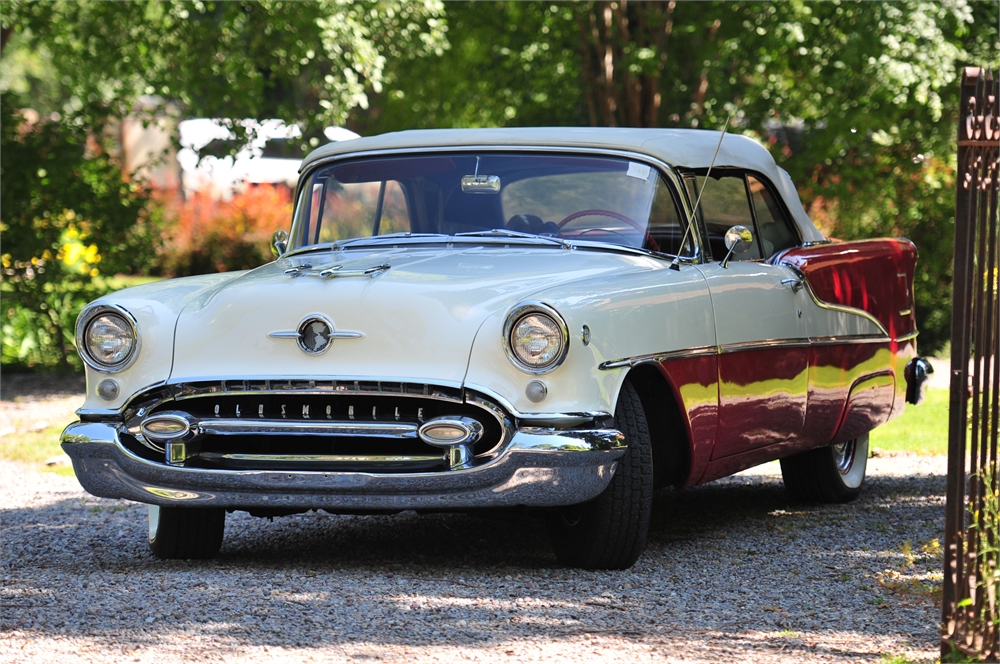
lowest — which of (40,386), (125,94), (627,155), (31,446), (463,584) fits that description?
(40,386)

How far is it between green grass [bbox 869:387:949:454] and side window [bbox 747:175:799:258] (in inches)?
122

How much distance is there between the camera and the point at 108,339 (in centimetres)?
487

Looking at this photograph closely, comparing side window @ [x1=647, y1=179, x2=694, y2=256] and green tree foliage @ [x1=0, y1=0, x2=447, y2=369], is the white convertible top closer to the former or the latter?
side window @ [x1=647, y1=179, x2=694, y2=256]

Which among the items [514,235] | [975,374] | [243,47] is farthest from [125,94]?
[975,374]

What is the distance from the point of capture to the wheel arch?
508 cm

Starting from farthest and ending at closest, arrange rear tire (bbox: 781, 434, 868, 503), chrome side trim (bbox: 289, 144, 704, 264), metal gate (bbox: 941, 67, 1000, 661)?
1. rear tire (bbox: 781, 434, 868, 503)
2. chrome side trim (bbox: 289, 144, 704, 264)
3. metal gate (bbox: 941, 67, 1000, 661)

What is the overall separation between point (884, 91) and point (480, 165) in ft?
22.8

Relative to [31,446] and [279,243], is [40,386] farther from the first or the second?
[279,243]

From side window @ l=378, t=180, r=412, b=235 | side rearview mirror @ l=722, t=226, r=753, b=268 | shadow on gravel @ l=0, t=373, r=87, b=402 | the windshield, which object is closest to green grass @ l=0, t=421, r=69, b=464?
shadow on gravel @ l=0, t=373, r=87, b=402

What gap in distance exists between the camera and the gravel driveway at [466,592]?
3777 mm

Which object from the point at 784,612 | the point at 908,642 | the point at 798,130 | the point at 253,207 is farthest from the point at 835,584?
the point at 253,207

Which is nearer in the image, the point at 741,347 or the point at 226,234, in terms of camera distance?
the point at 741,347

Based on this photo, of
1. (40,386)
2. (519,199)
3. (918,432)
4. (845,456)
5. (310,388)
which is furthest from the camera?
(40,386)

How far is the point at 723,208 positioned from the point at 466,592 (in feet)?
7.74
